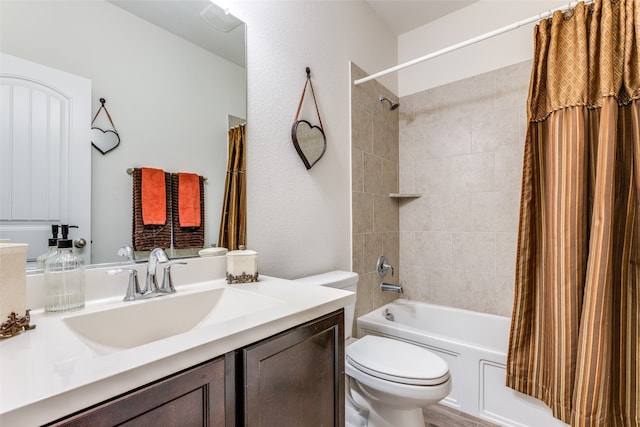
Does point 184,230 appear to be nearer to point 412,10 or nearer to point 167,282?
point 167,282

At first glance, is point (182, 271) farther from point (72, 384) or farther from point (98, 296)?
point (72, 384)

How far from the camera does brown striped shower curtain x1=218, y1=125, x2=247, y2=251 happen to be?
1.22 m

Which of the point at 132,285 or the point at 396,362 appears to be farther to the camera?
the point at 396,362

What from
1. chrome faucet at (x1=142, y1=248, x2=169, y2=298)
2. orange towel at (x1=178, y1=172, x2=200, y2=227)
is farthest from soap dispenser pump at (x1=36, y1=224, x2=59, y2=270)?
orange towel at (x1=178, y1=172, x2=200, y2=227)

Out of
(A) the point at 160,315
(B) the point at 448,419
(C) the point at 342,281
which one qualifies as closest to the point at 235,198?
(A) the point at 160,315

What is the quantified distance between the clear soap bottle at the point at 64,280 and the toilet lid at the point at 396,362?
3.50 ft

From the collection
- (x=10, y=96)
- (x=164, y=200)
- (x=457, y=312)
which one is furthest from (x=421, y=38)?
(x=10, y=96)

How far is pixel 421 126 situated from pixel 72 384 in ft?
8.00

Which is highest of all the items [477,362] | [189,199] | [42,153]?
[42,153]

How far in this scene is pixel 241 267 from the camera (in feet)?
3.73

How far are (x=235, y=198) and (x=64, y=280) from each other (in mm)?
605

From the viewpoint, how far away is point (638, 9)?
4.41 feet

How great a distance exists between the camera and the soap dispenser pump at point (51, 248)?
0.79 m

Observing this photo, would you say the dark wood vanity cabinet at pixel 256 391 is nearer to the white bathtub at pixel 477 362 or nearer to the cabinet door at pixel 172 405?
the cabinet door at pixel 172 405
